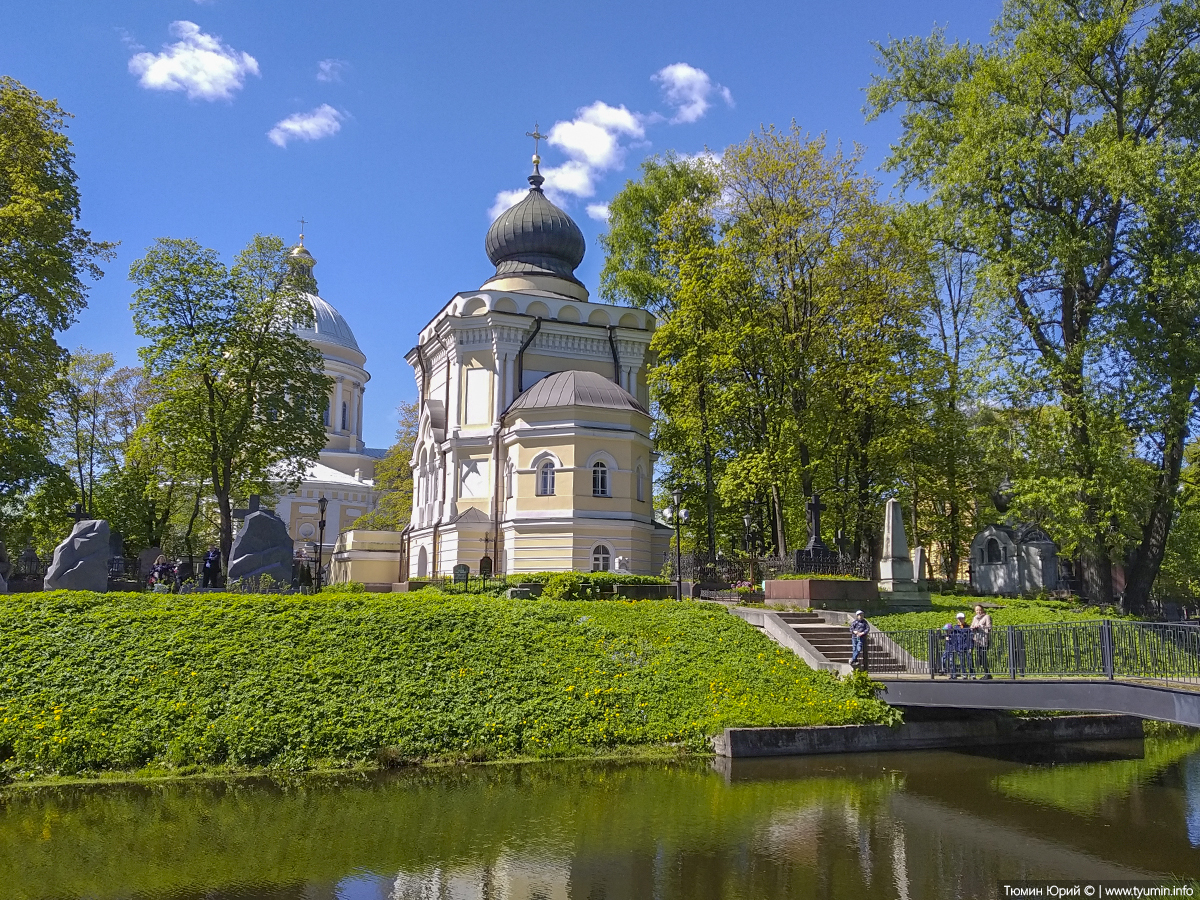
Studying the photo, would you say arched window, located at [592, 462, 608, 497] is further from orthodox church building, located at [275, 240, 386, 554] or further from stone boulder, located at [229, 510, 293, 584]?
orthodox church building, located at [275, 240, 386, 554]

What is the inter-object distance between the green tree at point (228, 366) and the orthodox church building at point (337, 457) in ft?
59.1

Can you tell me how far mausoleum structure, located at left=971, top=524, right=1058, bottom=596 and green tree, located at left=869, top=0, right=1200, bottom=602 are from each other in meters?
4.43

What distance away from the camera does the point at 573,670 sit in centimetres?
1590

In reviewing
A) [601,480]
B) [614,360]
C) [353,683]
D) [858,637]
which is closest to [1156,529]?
[858,637]

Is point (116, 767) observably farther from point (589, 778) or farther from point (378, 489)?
point (378, 489)

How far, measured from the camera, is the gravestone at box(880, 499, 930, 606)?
21.5 meters

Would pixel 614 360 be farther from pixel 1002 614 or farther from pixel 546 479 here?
pixel 1002 614

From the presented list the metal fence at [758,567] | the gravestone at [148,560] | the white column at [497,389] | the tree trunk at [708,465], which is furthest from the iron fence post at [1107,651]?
the gravestone at [148,560]

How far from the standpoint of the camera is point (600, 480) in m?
29.8

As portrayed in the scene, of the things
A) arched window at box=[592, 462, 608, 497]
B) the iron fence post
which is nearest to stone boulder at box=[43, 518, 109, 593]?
arched window at box=[592, 462, 608, 497]

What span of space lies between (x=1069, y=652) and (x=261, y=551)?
16952mm

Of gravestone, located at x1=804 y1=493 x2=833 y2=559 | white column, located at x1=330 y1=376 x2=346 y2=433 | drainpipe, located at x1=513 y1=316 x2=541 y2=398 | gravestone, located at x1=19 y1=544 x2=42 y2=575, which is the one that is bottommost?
gravestone, located at x1=19 y1=544 x2=42 y2=575

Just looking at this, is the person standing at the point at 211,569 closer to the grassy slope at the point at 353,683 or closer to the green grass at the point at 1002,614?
the grassy slope at the point at 353,683

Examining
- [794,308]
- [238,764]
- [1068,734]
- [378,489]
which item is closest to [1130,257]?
[794,308]
